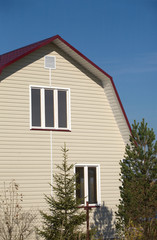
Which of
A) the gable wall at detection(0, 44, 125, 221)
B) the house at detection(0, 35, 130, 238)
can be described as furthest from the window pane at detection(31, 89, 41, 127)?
the gable wall at detection(0, 44, 125, 221)

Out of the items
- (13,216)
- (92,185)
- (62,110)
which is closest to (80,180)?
(92,185)

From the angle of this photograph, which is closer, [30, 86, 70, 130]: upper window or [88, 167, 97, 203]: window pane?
[30, 86, 70, 130]: upper window

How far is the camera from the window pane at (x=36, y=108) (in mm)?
16756

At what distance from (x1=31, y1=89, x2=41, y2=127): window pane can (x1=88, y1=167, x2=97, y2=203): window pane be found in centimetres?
287

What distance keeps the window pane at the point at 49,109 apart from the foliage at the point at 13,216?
8.89 feet

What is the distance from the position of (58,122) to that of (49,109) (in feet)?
2.02

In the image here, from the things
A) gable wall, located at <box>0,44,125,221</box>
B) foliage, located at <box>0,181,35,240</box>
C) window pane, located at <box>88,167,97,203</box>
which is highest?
gable wall, located at <box>0,44,125,221</box>

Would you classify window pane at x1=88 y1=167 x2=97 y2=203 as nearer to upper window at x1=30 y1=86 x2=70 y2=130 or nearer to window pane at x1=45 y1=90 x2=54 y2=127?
upper window at x1=30 y1=86 x2=70 y2=130

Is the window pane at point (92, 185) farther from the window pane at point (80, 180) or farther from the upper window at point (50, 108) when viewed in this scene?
the upper window at point (50, 108)

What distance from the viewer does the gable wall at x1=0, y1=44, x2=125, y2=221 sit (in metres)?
16.1

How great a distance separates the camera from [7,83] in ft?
53.5

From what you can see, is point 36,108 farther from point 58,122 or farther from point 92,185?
point 92,185

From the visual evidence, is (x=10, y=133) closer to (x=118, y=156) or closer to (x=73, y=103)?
(x=73, y=103)

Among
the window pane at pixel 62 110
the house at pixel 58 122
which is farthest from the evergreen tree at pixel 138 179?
the window pane at pixel 62 110
